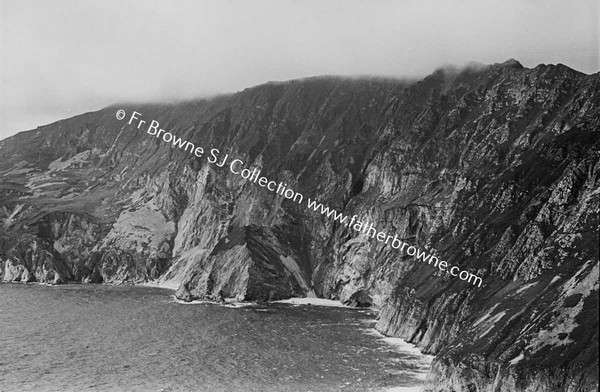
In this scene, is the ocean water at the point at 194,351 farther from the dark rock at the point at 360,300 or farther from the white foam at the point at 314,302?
the white foam at the point at 314,302

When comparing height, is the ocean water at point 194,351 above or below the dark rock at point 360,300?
below

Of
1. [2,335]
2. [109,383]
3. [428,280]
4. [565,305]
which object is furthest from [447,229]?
[2,335]

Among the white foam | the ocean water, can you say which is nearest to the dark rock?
the white foam

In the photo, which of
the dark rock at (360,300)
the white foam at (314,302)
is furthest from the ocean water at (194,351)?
the white foam at (314,302)

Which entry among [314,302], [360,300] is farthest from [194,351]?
[314,302]

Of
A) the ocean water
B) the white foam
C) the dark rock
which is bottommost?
the ocean water

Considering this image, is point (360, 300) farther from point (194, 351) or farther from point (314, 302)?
point (194, 351)

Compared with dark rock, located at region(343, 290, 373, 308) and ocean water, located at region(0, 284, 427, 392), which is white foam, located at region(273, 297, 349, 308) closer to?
dark rock, located at region(343, 290, 373, 308)

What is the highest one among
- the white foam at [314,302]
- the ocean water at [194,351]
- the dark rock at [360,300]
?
the dark rock at [360,300]

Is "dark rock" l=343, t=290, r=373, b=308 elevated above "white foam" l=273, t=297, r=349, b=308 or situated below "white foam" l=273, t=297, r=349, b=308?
above
